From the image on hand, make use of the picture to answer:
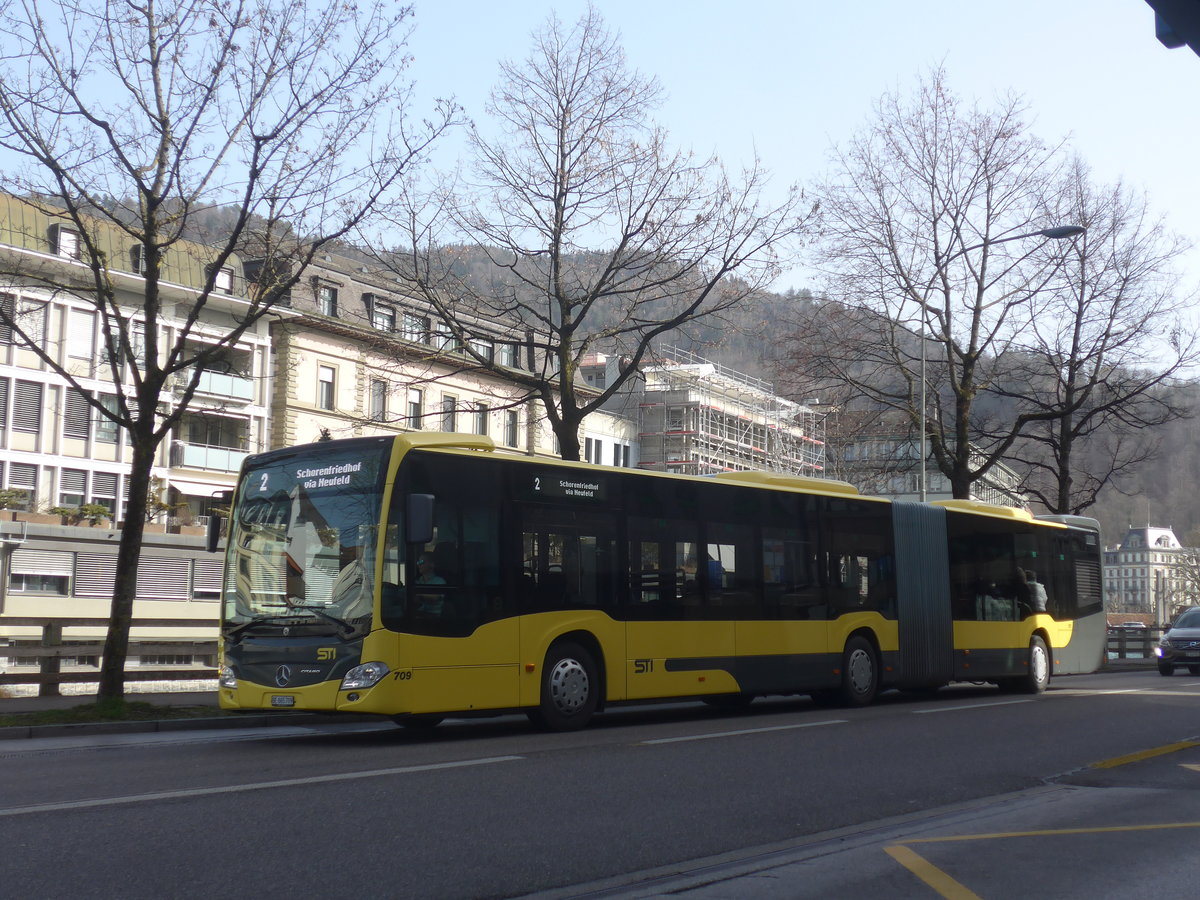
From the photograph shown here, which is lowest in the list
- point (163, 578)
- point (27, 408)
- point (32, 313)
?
point (163, 578)

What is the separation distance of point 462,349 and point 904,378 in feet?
47.6

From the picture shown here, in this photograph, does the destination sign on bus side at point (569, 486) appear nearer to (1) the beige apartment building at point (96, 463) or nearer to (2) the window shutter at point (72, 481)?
(1) the beige apartment building at point (96, 463)

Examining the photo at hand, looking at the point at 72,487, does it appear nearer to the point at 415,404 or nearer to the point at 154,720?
the point at 415,404

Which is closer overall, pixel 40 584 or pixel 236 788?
pixel 236 788

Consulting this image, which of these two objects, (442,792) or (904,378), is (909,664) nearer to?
(442,792)

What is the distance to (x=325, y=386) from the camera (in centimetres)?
5409

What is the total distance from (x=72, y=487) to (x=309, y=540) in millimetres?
38302

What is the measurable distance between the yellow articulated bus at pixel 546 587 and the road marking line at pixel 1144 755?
5392mm

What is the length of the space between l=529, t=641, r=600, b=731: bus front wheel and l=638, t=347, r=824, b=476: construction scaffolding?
5749 centimetres

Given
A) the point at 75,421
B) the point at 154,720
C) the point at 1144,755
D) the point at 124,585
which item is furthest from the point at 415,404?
the point at 1144,755

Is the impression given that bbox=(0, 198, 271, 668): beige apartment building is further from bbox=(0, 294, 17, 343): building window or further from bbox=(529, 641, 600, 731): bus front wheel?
bbox=(529, 641, 600, 731): bus front wheel

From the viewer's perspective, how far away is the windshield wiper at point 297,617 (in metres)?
12.8

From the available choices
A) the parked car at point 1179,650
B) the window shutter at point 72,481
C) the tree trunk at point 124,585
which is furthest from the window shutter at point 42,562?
the parked car at point 1179,650

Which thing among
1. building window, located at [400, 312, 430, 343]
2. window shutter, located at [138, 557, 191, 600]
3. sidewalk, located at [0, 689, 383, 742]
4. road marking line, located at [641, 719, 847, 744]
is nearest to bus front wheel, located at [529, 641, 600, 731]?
road marking line, located at [641, 719, 847, 744]
